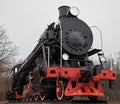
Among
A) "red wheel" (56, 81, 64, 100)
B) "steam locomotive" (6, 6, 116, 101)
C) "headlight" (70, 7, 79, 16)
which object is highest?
"headlight" (70, 7, 79, 16)

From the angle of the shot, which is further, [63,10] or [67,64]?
[63,10]

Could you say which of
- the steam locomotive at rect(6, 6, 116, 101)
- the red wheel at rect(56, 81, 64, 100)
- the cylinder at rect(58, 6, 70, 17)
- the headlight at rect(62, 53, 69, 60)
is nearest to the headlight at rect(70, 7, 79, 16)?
the steam locomotive at rect(6, 6, 116, 101)

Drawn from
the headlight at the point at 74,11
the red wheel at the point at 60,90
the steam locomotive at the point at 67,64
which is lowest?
the red wheel at the point at 60,90

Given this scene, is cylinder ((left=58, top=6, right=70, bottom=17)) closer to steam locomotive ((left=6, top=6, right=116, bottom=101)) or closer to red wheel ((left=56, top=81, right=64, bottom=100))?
steam locomotive ((left=6, top=6, right=116, bottom=101))

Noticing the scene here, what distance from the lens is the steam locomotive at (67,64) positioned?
28.7 feet

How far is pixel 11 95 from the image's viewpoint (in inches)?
631

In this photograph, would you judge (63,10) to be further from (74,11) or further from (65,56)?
(65,56)

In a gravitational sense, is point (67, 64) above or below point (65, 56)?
below

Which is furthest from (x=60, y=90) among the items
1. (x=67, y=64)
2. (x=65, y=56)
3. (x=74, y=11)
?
(x=74, y=11)

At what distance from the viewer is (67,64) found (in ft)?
31.5

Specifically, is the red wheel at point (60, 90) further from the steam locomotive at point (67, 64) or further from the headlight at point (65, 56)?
the headlight at point (65, 56)

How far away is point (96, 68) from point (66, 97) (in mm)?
1364

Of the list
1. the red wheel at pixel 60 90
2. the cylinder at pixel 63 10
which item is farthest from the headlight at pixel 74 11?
the red wheel at pixel 60 90

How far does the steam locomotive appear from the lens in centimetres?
875
